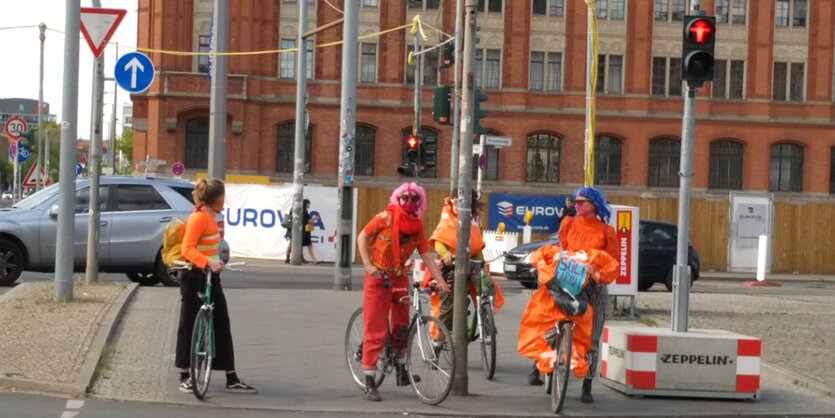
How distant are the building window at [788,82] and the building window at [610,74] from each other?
22.6ft

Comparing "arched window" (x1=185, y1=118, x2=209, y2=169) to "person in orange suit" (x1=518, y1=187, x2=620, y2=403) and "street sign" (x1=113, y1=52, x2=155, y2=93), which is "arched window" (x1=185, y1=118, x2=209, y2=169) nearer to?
"street sign" (x1=113, y1=52, x2=155, y2=93)

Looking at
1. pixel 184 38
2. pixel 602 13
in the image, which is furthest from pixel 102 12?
pixel 602 13

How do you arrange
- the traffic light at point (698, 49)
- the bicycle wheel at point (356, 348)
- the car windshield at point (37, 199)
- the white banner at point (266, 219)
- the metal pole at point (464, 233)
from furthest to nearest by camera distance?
the white banner at point (266, 219) < the car windshield at point (37, 199) < the traffic light at point (698, 49) < the bicycle wheel at point (356, 348) < the metal pole at point (464, 233)

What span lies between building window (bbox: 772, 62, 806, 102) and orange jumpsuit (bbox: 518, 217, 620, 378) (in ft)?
158

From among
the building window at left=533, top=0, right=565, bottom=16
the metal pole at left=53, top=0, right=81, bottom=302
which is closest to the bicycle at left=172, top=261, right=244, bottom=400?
the metal pole at left=53, top=0, right=81, bottom=302

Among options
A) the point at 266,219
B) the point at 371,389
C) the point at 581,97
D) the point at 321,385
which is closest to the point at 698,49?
the point at 371,389

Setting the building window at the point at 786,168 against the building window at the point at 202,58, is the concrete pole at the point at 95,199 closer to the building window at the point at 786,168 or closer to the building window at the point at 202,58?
the building window at the point at 202,58

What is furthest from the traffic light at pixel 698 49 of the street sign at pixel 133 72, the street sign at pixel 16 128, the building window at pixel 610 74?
the building window at pixel 610 74

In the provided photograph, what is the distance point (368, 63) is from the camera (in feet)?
183

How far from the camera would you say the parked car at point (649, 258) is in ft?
85.1

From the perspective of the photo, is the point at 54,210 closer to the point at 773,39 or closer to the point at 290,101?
the point at 290,101

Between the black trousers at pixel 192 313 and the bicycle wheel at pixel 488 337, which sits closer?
the black trousers at pixel 192 313

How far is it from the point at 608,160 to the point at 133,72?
40.0 meters

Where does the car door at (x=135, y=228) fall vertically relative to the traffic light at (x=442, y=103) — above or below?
below
